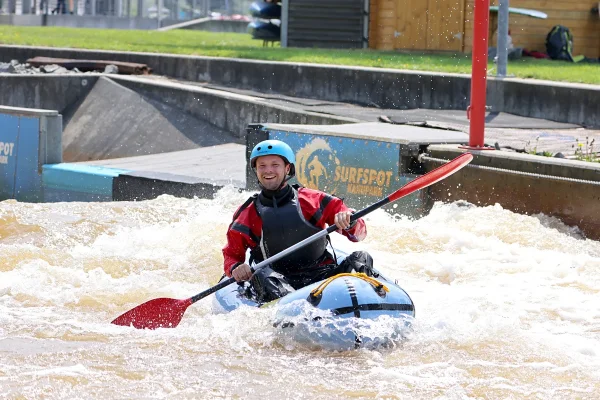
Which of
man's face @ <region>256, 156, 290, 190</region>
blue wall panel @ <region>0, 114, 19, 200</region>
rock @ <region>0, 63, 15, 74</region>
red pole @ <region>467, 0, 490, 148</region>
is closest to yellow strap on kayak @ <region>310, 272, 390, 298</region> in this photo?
man's face @ <region>256, 156, 290, 190</region>

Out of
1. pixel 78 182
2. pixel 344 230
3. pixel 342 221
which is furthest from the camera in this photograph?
pixel 78 182

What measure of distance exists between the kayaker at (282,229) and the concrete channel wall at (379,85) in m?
7.36

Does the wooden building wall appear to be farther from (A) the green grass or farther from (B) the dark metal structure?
(A) the green grass

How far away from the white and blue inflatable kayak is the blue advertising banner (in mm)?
3679

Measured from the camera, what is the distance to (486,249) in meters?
8.78

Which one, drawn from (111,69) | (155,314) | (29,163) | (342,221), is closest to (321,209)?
(342,221)

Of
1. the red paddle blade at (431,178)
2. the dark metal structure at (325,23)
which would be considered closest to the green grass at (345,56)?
the dark metal structure at (325,23)

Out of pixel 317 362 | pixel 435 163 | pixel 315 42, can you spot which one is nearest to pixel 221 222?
pixel 435 163

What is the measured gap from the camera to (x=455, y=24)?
19.8 metres

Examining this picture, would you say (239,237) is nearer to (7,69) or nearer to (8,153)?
(8,153)

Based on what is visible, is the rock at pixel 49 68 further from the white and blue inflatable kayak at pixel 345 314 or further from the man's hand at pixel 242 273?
the white and blue inflatable kayak at pixel 345 314

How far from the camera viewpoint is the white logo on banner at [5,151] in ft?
43.9

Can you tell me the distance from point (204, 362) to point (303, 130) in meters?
5.13

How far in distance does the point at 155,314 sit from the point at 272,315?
3.00 ft
